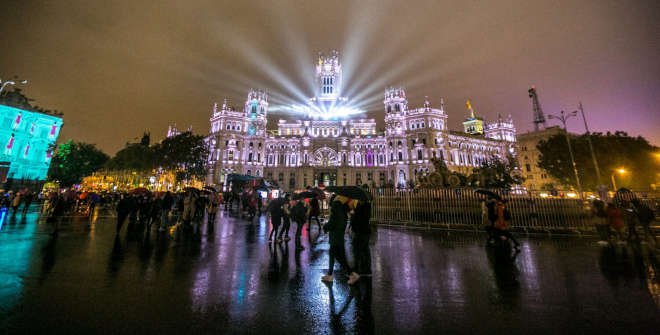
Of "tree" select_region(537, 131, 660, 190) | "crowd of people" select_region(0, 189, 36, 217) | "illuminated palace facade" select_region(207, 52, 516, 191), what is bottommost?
"crowd of people" select_region(0, 189, 36, 217)

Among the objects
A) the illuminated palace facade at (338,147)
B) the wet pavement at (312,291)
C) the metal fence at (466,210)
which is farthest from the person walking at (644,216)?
the illuminated palace facade at (338,147)

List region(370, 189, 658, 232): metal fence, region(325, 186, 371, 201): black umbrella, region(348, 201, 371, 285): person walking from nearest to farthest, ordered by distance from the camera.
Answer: region(325, 186, 371, 201): black umbrella, region(348, 201, 371, 285): person walking, region(370, 189, 658, 232): metal fence

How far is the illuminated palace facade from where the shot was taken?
63.5 meters

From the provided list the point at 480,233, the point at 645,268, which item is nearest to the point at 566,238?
the point at 480,233

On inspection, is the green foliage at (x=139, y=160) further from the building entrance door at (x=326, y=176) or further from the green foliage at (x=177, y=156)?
the building entrance door at (x=326, y=176)

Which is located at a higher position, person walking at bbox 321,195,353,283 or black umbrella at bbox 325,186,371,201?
black umbrella at bbox 325,186,371,201

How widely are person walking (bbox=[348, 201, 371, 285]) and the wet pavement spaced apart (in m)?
0.43

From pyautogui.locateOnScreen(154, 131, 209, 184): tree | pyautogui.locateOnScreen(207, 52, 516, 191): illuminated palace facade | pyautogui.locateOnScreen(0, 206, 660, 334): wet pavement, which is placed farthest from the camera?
pyautogui.locateOnScreen(207, 52, 516, 191): illuminated palace facade

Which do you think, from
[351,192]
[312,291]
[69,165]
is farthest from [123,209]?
[69,165]

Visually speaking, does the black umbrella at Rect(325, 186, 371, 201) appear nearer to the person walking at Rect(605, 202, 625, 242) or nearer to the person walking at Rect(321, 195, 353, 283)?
the person walking at Rect(321, 195, 353, 283)

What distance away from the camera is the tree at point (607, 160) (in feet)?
115

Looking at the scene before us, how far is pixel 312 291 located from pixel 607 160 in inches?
1946

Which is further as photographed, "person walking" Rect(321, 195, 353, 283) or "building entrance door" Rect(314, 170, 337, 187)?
"building entrance door" Rect(314, 170, 337, 187)

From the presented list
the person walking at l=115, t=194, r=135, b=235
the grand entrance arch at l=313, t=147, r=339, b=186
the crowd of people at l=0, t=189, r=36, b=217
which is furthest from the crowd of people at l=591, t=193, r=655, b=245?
the grand entrance arch at l=313, t=147, r=339, b=186
